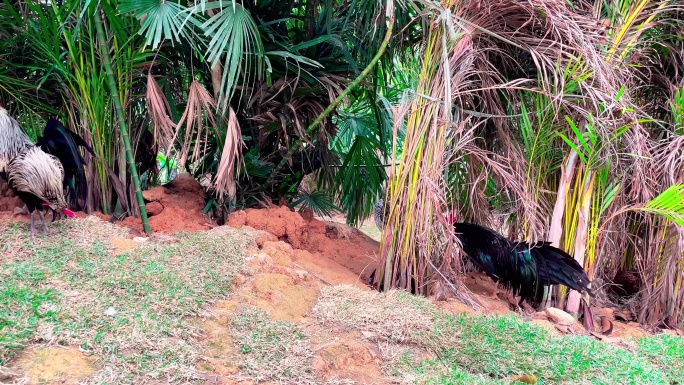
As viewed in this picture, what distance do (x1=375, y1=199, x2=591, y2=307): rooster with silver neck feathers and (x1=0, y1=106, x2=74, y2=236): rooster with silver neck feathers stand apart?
88.8 inches

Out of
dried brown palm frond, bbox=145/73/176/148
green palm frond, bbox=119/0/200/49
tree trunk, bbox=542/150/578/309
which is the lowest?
tree trunk, bbox=542/150/578/309

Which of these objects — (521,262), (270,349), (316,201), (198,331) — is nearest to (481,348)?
(521,262)

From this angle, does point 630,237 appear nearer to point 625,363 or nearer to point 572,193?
point 572,193

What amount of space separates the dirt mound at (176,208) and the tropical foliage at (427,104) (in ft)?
0.57

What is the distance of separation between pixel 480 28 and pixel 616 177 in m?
1.72

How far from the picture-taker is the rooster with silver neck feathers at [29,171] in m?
3.51

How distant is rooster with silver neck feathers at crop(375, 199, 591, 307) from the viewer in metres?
4.07

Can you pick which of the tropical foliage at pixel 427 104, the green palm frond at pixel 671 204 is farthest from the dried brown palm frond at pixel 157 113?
the green palm frond at pixel 671 204

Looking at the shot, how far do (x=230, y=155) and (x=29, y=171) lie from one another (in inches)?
52.7

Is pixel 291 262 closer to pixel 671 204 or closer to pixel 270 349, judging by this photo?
pixel 270 349

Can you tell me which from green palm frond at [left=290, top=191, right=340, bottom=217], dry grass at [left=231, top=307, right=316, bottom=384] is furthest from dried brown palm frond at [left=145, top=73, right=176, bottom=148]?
green palm frond at [left=290, top=191, right=340, bottom=217]

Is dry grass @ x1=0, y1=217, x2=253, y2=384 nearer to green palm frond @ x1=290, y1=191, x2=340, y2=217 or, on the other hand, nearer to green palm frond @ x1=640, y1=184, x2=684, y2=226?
green palm frond @ x1=290, y1=191, x2=340, y2=217

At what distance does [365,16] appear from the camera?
4816 mm

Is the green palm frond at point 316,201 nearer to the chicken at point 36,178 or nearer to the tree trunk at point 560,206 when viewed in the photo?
the tree trunk at point 560,206
